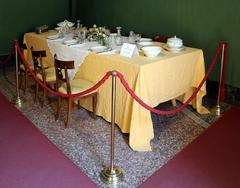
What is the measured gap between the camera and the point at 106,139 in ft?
10.6

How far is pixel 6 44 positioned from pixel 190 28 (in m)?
3.73

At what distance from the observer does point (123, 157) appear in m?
2.88

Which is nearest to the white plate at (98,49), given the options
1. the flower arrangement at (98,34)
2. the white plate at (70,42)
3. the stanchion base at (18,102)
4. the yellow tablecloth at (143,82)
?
the yellow tablecloth at (143,82)

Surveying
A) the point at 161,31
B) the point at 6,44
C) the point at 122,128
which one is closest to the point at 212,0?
the point at 161,31

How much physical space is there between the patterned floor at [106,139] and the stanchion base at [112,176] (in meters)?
0.04

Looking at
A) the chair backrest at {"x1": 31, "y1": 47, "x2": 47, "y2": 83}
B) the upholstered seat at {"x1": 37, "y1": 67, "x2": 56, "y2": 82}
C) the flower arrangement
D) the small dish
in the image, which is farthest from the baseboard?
the chair backrest at {"x1": 31, "y1": 47, "x2": 47, "y2": 83}

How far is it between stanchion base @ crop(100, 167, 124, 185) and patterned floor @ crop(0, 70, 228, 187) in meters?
0.04

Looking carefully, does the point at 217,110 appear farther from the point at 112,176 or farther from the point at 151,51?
the point at 112,176

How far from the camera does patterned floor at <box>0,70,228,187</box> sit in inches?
107

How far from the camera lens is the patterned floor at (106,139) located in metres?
2.71

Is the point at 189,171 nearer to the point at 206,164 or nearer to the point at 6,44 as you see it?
the point at 206,164

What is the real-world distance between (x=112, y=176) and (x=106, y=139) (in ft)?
2.44

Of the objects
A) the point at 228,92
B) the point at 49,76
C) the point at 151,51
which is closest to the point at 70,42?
the point at 49,76

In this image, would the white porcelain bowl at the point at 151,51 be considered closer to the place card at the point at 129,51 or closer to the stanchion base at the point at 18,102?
the place card at the point at 129,51
